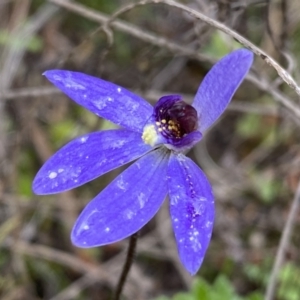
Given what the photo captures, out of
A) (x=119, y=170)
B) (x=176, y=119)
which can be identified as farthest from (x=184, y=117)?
(x=119, y=170)

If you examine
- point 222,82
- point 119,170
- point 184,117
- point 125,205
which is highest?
point 222,82

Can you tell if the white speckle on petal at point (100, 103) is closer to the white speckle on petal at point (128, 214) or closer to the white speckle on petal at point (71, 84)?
the white speckle on petal at point (71, 84)

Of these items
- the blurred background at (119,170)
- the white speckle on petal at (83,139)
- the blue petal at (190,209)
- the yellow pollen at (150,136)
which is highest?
the yellow pollen at (150,136)

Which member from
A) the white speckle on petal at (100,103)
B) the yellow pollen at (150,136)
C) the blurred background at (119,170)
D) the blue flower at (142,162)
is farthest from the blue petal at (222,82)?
the blurred background at (119,170)

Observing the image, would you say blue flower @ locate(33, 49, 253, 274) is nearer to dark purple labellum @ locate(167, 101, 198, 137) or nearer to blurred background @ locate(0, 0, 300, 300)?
dark purple labellum @ locate(167, 101, 198, 137)

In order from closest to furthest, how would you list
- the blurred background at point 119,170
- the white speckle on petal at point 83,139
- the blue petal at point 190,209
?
the blue petal at point 190,209 < the white speckle on petal at point 83,139 < the blurred background at point 119,170

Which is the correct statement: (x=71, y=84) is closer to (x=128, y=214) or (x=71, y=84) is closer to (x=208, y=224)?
(x=128, y=214)
